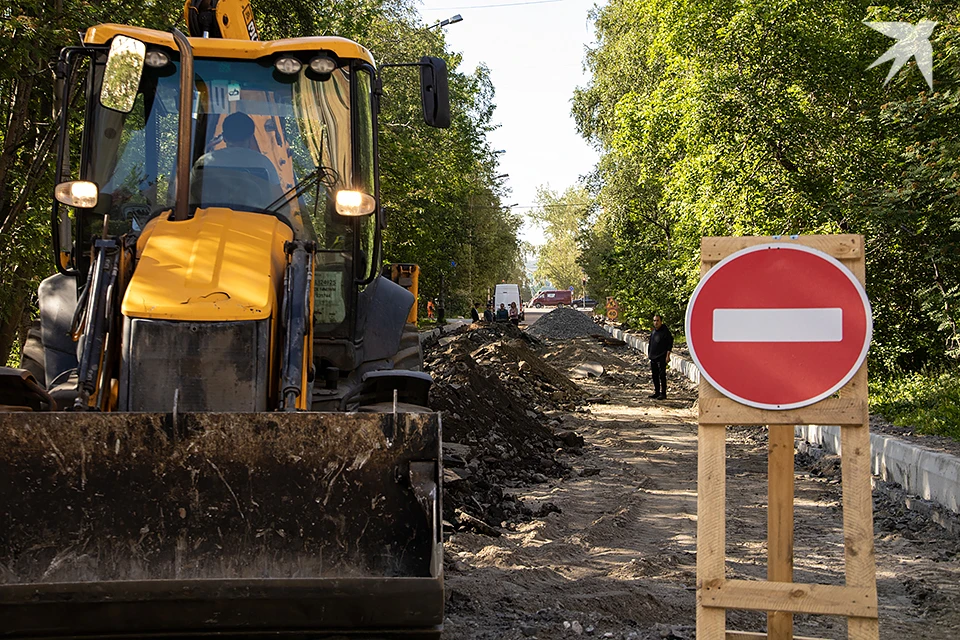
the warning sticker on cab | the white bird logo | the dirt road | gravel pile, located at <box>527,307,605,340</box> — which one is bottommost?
the dirt road

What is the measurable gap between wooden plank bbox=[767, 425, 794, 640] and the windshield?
11.8 feet

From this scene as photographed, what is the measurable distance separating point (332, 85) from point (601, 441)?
28.8 ft

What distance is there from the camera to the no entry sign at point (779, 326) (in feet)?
12.2

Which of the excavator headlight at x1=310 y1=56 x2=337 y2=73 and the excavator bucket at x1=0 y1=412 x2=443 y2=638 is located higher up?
the excavator headlight at x1=310 y1=56 x2=337 y2=73

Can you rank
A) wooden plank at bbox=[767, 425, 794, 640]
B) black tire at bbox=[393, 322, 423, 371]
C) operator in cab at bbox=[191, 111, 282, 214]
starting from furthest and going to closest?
black tire at bbox=[393, 322, 423, 371] < operator in cab at bbox=[191, 111, 282, 214] < wooden plank at bbox=[767, 425, 794, 640]

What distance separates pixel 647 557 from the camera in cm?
737

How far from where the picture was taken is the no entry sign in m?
3.72

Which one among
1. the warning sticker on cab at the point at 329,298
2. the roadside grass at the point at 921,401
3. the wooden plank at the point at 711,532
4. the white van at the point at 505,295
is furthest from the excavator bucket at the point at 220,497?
the white van at the point at 505,295

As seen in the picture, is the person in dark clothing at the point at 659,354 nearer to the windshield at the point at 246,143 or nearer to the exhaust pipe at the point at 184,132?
the windshield at the point at 246,143

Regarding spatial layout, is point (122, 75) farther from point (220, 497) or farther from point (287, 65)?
point (220, 497)

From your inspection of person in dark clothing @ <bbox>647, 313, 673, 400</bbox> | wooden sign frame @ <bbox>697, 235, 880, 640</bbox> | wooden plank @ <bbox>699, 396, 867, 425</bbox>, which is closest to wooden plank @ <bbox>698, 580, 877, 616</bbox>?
wooden sign frame @ <bbox>697, 235, 880, 640</bbox>

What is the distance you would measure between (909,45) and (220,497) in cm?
1360

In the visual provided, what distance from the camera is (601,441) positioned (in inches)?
569

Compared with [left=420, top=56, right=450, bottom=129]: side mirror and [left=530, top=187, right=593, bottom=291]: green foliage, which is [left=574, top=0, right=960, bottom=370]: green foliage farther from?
[left=530, top=187, right=593, bottom=291]: green foliage
